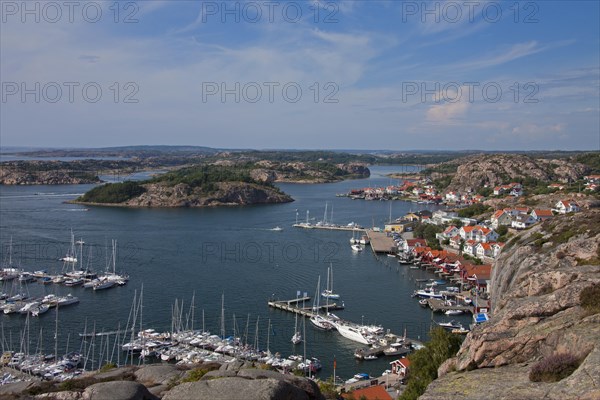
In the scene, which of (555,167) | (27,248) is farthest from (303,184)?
(27,248)

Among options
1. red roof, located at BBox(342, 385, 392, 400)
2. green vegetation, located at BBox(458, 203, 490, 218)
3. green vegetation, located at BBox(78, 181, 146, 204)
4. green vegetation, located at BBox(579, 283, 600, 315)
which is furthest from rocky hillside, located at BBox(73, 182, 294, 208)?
green vegetation, located at BBox(579, 283, 600, 315)

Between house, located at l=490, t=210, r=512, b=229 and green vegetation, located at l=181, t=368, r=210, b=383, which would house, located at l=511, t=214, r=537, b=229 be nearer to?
house, located at l=490, t=210, r=512, b=229

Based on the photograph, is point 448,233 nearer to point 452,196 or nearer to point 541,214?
point 541,214

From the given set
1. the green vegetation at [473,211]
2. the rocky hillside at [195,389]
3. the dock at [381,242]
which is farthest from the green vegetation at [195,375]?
the green vegetation at [473,211]

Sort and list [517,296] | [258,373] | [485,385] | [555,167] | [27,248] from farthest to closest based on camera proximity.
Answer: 1. [555,167]
2. [27,248]
3. [517,296]
4. [258,373]
5. [485,385]

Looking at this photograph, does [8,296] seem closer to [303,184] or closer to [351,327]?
[351,327]

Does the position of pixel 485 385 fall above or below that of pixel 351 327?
above

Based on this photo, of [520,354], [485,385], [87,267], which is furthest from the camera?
[87,267]
